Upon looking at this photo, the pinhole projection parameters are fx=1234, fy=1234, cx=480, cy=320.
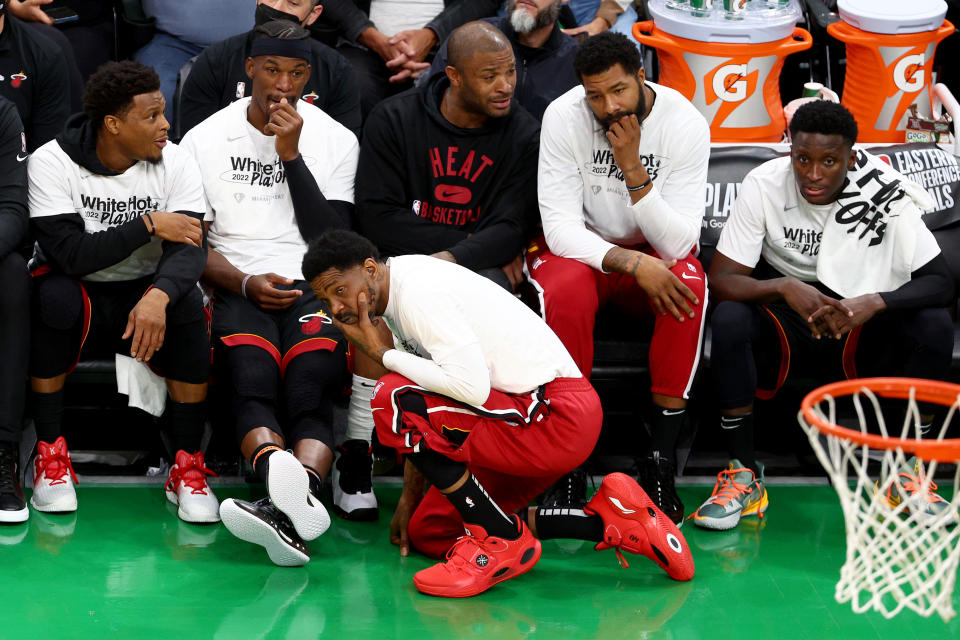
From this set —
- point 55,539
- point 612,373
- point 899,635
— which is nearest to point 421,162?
point 612,373

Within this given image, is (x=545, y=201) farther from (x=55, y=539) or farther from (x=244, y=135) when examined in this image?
(x=55, y=539)

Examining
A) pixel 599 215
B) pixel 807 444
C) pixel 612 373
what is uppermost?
pixel 599 215

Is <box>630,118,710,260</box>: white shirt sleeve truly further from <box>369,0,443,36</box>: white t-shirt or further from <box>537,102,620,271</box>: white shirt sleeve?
<box>369,0,443,36</box>: white t-shirt

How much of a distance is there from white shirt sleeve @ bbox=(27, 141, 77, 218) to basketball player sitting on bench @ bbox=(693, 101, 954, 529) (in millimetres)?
2389

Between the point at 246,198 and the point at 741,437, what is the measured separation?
82.1 inches

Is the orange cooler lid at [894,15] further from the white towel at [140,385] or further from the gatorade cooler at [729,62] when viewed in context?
the white towel at [140,385]

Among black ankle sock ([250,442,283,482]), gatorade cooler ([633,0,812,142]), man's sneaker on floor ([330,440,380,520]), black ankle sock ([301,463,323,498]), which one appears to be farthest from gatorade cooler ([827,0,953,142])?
black ankle sock ([250,442,283,482])

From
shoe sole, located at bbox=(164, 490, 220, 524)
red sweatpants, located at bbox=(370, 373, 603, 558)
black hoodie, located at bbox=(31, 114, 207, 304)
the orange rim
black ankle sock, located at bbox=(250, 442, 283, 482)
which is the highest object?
the orange rim

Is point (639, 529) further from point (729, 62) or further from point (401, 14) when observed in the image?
point (401, 14)

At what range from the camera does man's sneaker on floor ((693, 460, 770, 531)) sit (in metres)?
4.38

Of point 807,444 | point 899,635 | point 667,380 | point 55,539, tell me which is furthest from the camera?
point 807,444

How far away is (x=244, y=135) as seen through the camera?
480cm

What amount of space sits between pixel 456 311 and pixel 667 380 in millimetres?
1093

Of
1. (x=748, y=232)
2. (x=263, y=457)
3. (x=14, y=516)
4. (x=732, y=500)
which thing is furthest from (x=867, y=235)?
(x=14, y=516)
